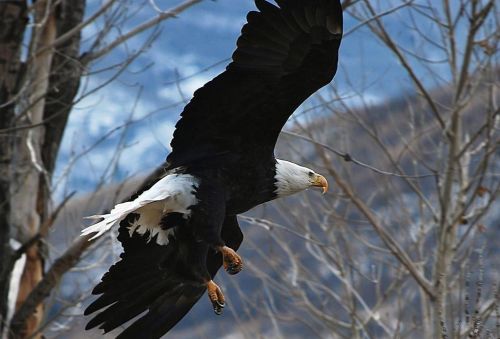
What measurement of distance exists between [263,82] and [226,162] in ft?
1.61

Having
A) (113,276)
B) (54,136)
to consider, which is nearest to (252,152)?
(113,276)

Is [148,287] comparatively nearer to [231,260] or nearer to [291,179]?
[231,260]

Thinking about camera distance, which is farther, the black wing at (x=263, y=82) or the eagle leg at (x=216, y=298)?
the black wing at (x=263, y=82)

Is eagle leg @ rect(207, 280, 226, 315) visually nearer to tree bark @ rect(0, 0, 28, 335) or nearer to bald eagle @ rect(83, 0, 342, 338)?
bald eagle @ rect(83, 0, 342, 338)

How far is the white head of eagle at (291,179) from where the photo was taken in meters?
5.96

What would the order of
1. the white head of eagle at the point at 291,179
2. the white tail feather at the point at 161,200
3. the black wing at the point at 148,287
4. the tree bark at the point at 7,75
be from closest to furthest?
the white tail feather at the point at 161,200
the white head of eagle at the point at 291,179
the black wing at the point at 148,287
the tree bark at the point at 7,75

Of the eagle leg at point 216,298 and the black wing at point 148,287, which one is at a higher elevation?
the black wing at point 148,287

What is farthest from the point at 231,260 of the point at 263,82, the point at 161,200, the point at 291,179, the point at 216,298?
the point at 263,82

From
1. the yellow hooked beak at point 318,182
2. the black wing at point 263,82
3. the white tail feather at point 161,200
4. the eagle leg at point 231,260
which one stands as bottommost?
the eagle leg at point 231,260

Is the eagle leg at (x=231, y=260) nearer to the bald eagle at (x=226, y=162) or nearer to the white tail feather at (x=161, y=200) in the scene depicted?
the bald eagle at (x=226, y=162)

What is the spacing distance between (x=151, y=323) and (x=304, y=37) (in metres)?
1.85

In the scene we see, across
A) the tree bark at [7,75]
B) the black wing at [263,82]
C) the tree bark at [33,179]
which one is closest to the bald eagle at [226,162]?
the black wing at [263,82]

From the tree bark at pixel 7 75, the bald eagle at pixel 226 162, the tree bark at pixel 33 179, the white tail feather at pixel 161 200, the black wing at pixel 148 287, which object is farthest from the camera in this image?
the tree bark at pixel 33 179

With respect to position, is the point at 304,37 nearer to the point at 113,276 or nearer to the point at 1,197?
the point at 113,276
